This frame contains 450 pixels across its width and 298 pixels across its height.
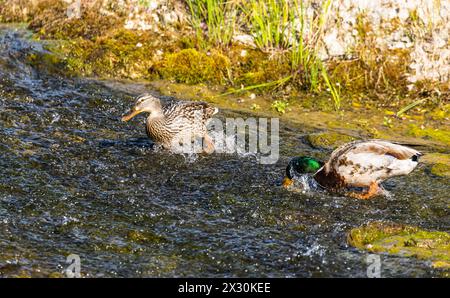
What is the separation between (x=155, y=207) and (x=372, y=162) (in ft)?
7.94

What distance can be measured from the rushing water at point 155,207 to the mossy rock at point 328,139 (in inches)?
7.1

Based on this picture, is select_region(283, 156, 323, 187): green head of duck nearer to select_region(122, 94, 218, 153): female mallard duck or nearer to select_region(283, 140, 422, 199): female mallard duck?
select_region(283, 140, 422, 199): female mallard duck

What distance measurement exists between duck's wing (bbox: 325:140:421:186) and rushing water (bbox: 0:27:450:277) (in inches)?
11.9

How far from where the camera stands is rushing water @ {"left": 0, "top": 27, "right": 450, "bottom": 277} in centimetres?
651

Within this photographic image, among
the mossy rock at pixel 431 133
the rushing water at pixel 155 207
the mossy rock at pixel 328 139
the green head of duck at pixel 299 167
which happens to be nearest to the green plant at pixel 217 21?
the rushing water at pixel 155 207

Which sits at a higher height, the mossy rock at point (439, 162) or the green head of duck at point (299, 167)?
the green head of duck at point (299, 167)

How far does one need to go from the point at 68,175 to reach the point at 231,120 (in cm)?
286

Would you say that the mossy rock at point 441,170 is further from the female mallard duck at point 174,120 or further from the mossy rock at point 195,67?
the mossy rock at point 195,67

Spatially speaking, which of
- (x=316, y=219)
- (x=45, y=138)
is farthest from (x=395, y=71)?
(x=45, y=138)

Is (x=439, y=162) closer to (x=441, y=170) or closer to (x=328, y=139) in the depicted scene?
(x=441, y=170)

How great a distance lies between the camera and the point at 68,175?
8.16 meters

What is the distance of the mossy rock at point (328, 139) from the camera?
9.62 meters

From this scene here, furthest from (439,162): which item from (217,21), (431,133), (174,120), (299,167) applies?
(217,21)
